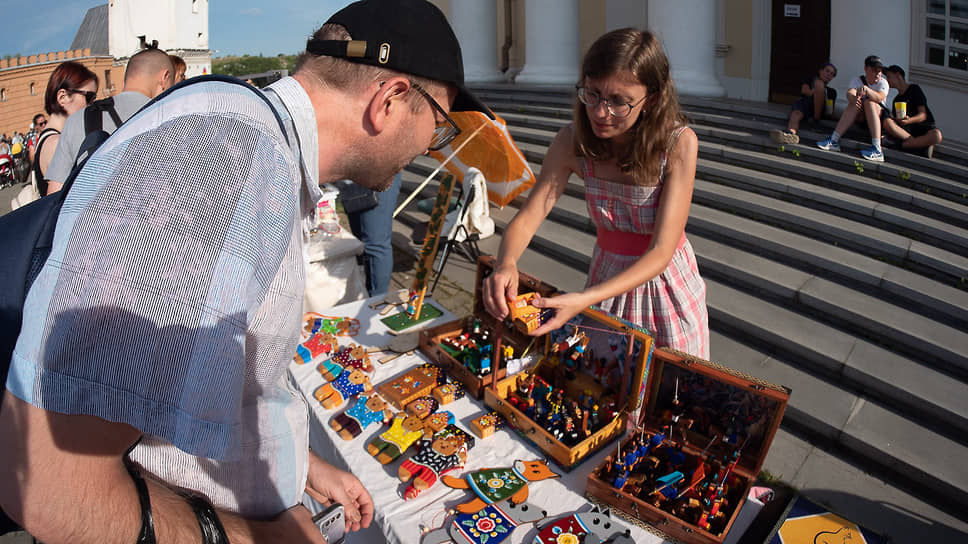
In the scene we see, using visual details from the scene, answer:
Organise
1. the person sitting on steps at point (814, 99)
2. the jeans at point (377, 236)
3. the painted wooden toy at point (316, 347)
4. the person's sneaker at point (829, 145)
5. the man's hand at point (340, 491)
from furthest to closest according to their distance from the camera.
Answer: the person sitting on steps at point (814, 99)
the person's sneaker at point (829, 145)
the jeans at point (377, 236)
the painted wooden toy at point (316, 347)
the man's hand at point (340, 491)

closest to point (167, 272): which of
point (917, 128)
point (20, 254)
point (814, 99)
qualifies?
point (20, 254)

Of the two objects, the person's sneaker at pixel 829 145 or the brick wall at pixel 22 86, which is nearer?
the person's sneaker at pixel 829 145

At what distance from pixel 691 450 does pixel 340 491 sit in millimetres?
1093

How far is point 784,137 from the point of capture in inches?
254

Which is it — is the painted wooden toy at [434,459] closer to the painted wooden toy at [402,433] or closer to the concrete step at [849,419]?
the painted wooden toy at [402,433]

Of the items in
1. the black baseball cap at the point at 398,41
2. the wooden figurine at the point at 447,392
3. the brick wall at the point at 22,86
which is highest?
the brick wall at the point at 22,86

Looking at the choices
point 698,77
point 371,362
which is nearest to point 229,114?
point 371,362

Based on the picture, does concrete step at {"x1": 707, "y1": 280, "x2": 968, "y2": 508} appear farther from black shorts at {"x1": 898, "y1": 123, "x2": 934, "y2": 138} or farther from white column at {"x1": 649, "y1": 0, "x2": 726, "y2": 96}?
white column at {"x1": 649, "y1": 0, "x2": 726, "y2": 96}

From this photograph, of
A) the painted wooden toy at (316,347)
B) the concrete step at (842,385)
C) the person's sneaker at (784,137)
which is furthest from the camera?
the person's sneaker at (784,137)

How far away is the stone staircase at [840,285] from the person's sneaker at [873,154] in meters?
0.08

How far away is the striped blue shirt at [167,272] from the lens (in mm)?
607

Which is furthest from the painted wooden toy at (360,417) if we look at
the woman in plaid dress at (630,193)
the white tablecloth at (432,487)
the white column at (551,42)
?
the white column at (551,42)

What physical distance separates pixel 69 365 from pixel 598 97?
1668 millimetres

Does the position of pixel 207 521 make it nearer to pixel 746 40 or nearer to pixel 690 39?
pixel 690 39
